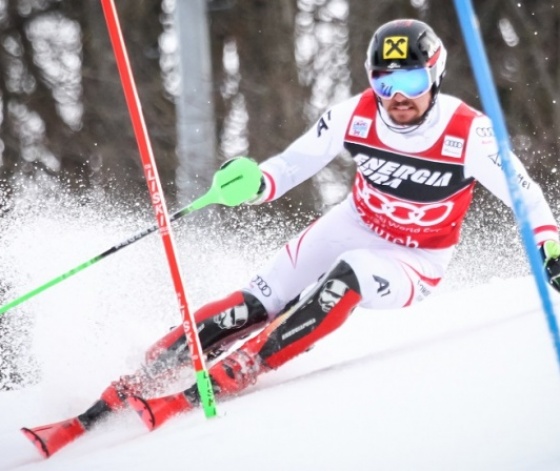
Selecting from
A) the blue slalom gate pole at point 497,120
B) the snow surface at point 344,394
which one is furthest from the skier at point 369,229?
the blue slalom gate pole at point 497,120

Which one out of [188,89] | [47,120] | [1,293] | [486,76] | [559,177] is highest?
[486,76]

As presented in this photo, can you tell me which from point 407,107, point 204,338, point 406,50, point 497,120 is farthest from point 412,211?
point 497,120

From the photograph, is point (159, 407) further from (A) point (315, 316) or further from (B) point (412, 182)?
(B) point (412, 182)

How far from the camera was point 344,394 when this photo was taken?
11.3 feet

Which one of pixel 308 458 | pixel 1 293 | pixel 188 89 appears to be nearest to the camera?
pixel 308 458

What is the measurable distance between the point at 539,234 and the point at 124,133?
13226mm

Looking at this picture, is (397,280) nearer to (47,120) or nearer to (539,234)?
(539,234)

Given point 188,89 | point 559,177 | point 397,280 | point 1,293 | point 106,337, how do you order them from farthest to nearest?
point 559,177
point 188,89
point 1,293
point 106,337
point 397,280

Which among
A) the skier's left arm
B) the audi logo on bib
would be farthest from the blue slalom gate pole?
the audi logo on bib

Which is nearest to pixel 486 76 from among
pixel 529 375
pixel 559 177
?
pixel 529 375

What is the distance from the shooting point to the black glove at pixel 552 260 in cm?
362

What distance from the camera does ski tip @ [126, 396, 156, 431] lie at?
3.78 metres

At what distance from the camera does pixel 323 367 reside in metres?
4.46

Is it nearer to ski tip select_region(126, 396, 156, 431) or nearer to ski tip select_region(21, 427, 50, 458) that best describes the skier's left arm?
ski tip select_region(126, 396, 156, 431)
